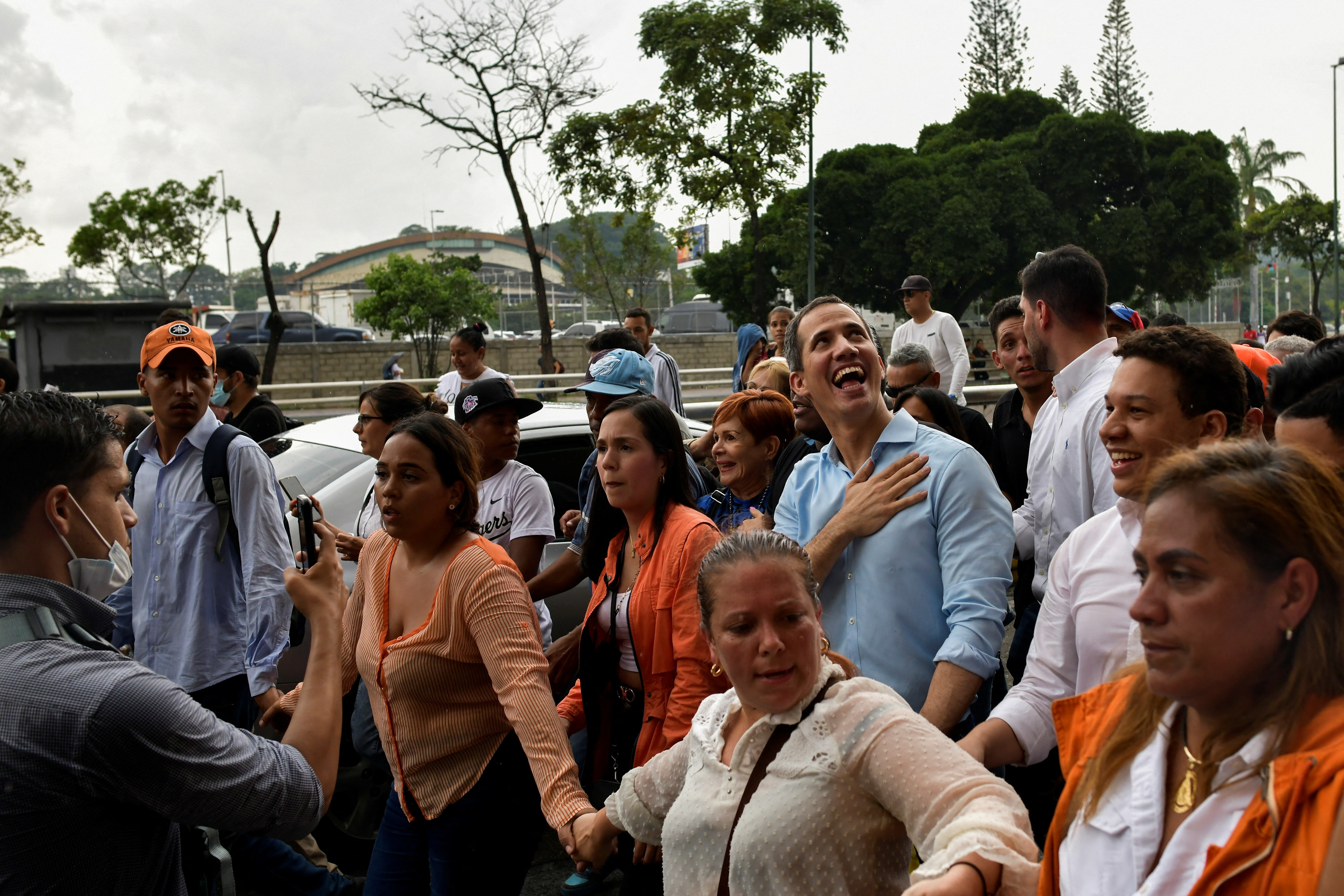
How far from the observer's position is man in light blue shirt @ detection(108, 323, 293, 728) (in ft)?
12.2

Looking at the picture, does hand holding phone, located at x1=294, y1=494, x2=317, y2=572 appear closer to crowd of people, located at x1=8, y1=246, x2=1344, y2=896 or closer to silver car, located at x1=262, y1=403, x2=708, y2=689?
Result: crowd of people, located at x1=8, y1=246, x2=1344, y2=896

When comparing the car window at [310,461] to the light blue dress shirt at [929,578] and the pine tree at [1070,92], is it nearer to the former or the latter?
the light blue dress shirt at [929,578]

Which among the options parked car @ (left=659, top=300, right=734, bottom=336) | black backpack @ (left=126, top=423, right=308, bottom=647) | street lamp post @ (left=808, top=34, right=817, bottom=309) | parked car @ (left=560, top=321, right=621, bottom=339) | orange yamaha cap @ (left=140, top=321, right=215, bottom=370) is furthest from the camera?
parked car @ (left=659, top=300, right=734, bottom=336)

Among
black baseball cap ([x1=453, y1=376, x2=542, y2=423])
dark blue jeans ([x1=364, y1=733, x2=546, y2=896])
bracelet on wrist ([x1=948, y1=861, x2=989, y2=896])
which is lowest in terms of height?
dark blue jeans ([x1=364, y1=733, x2=546, y2=896])

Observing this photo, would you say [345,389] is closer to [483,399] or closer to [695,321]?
[483,399]

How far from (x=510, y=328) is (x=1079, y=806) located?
5960cm

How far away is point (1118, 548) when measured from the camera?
232 centimetres

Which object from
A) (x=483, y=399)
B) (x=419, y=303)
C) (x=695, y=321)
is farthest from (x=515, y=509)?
(x=695, y=321)

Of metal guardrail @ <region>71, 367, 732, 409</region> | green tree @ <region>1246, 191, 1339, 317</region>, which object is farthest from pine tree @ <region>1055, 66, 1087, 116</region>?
metal guardrail @ <region>71, 367, 732, 409</region>

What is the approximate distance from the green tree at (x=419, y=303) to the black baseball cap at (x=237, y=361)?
2617 centimetres

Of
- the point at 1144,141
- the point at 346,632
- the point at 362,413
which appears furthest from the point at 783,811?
the point at 1144,141

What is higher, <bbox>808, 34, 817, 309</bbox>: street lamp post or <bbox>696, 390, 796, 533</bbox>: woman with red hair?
<bbox>808, 34, 817, 309</bbox>: street lamp post

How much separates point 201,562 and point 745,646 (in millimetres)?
2567

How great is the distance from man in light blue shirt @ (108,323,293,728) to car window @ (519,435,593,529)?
1669mm
